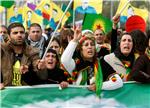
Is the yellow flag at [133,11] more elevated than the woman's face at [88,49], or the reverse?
the yellow flag at [133,11]

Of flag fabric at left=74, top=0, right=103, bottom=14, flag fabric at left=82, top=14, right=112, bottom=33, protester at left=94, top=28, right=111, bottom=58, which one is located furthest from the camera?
flag fabric at left=74, top=0, right=103, bottom=14

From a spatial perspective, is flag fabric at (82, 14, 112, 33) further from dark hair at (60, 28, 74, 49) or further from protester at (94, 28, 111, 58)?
dark hair at (60, 28, 74, 49)

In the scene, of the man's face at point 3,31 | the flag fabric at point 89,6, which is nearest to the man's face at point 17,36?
the man's face at point 3,31

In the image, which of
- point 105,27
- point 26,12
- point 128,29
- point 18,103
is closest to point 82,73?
point 18,103

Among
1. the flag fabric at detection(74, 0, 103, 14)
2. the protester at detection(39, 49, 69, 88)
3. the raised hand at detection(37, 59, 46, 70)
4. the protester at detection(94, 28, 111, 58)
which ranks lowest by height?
the protester at detection(39, 49, 69, 88)

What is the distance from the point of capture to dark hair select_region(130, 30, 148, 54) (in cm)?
525

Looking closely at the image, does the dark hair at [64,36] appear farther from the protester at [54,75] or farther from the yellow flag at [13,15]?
the yellow flag at [13,15]

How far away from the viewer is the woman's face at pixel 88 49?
15.9 feet

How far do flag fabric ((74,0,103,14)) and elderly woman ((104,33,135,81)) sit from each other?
354 cm

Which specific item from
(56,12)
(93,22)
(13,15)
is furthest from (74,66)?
(13,15)

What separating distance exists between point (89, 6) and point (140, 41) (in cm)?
439

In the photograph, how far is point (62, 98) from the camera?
4840 millimetres

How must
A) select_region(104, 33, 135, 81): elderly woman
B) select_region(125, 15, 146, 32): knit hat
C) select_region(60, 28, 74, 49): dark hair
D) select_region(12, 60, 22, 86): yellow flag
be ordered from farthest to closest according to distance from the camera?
select_region(60, 28, 74, 49): dark hair, select_region(125, 15, 146, 32): knit hat, select_region(104, 33, 135, 81): elderly woman, select_region(12, 60, 22, 86): yellow flag

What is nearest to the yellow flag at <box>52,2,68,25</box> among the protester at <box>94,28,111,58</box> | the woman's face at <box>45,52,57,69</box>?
the protester at <box>94,28,111,58</box>
